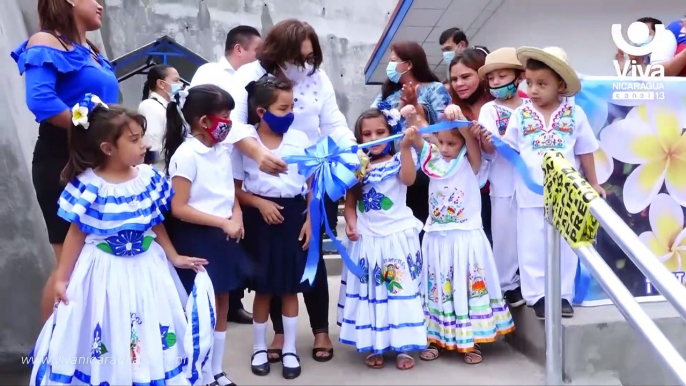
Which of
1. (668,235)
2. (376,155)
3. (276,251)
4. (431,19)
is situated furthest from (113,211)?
(431,19)

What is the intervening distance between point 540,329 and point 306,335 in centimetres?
134

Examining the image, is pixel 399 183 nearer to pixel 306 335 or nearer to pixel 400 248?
pixel 400 248

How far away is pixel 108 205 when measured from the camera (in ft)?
7.07

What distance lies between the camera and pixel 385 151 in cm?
301

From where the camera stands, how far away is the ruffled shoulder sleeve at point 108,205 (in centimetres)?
210

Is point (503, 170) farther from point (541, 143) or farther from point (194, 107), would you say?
point (194, 107)

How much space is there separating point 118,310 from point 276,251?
847 millimetres

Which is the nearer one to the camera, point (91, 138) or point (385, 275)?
point (91, 138)

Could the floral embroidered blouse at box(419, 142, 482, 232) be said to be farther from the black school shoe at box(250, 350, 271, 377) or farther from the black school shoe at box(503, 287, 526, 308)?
the black school shoe at box(250, 350, 271, 377)

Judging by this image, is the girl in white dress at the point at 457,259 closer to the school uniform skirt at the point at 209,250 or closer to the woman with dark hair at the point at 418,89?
the woman with dark hair at the point at 418,89

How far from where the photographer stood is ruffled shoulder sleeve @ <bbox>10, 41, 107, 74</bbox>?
2238 millimetres

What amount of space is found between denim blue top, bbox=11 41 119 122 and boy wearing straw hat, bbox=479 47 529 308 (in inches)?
76.2

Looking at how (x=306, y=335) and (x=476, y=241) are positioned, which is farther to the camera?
(x=306, y=335)

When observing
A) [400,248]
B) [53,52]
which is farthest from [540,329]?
[53,52]
